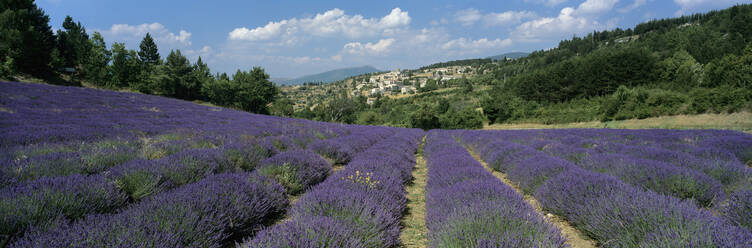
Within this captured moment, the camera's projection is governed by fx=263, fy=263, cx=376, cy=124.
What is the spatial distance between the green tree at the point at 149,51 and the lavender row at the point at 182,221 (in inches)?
2504

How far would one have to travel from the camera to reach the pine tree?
50312 millimetres

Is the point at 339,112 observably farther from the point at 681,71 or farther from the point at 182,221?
the point at 182,221

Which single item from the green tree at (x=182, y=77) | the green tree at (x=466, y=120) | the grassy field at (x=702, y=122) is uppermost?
the green tree at (x=182, y=77)

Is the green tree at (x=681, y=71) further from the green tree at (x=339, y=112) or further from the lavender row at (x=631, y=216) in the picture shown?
the green tree at (x=339, y=112)

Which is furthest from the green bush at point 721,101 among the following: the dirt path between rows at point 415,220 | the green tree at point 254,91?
the green tree at point 254,91

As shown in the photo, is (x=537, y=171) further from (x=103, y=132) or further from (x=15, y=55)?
(x=15, y=55)

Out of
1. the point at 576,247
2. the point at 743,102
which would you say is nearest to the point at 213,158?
the point at 576,247

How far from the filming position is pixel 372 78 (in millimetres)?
196375

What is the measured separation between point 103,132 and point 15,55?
3886 centimetres

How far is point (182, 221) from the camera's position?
78.6 inches

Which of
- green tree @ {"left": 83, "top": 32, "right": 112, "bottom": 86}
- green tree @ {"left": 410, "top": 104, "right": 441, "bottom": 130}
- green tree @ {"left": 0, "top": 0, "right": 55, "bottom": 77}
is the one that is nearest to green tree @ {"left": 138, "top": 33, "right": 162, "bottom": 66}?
green tree @ {"left": 83, "top": 32, "right": 112, "bottom": 86}

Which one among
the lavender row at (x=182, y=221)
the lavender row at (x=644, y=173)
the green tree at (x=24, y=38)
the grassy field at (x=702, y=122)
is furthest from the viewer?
the green tree at (x=24, y=38)

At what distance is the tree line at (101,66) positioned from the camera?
28.9 meters

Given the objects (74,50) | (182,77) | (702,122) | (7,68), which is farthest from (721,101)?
(74,50)
